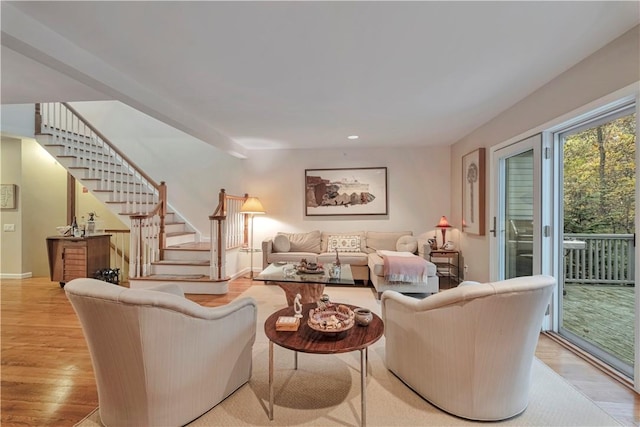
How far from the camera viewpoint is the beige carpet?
5.40ft

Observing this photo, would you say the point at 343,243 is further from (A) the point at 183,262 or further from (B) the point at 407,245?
(A) the point at 183,262

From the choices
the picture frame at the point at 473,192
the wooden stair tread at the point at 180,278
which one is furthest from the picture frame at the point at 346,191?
the wooden stair tread at the point at 180,278

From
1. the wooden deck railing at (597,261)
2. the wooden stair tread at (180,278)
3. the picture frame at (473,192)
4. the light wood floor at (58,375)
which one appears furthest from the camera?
the wooden stair tread at (180,278)

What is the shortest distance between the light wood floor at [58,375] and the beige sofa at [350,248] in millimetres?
1969

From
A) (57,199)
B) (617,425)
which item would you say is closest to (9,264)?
(57,199)

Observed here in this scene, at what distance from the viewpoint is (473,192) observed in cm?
422

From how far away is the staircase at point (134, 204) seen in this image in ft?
14.4

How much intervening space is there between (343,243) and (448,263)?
1.76 m

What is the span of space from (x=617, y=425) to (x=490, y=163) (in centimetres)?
289

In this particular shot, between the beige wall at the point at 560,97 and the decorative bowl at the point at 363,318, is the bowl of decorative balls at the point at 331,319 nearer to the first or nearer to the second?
the decorative bowl at the point at 363,318

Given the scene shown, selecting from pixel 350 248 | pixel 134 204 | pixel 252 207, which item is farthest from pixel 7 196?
pixel 350 248

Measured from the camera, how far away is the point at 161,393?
1507 millimetres

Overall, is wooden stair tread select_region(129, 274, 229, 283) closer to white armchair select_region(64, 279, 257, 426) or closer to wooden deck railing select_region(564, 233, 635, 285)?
white armchair select_region(64, 279, 257, 426)

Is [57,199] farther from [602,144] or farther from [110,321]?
[602,144]
